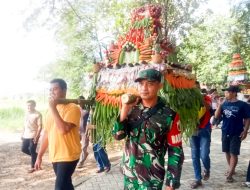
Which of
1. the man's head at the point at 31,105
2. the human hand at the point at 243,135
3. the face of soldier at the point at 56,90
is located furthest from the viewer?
the man's head at the point at 31,105

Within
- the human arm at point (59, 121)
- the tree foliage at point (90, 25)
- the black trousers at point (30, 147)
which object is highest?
the tree foliage at point (90, 25)

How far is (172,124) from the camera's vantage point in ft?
8.68

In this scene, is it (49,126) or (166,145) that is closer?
(166,145)

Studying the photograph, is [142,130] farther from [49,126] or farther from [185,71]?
[49,126]

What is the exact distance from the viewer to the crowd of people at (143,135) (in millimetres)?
2629

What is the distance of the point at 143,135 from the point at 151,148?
0.36 feet

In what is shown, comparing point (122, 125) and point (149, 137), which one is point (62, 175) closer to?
point (122, 125)

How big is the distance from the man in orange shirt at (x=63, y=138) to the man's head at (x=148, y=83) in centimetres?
173

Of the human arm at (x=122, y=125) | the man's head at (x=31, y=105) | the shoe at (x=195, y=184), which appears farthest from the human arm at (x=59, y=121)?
the man's head at (x=31, y=105)

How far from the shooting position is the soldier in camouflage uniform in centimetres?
262

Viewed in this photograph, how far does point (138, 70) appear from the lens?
347 centimetres

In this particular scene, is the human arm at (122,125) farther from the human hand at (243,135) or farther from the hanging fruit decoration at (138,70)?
the human hand at (243,135)

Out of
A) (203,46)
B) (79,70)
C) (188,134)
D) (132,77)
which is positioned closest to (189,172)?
(188,134)

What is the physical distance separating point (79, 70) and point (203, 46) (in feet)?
42.2
